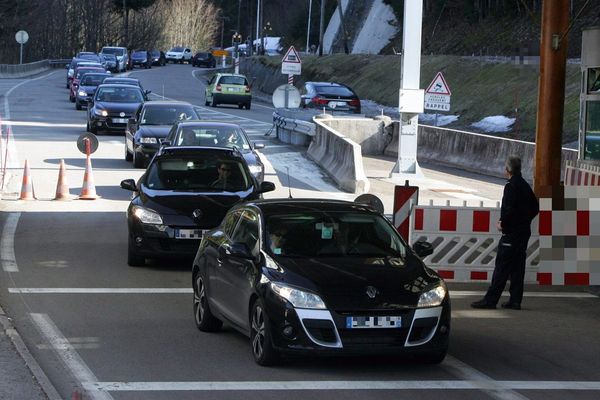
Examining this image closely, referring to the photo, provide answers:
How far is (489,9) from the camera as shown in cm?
6575

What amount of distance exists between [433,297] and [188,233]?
19.2 feet

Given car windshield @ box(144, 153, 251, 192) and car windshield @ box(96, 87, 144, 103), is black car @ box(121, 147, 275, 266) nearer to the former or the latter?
car windshield @ box(144, 153, 251, 192)

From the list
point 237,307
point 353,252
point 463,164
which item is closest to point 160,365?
point 237,307


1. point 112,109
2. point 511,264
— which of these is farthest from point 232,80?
point 511,264

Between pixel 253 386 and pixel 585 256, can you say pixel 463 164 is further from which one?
pixel 253 386

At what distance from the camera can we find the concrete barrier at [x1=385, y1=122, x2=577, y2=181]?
2906 centimetres

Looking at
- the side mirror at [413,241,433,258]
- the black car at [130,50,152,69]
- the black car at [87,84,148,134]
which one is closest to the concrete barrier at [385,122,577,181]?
the black car at [87,84,148,134]

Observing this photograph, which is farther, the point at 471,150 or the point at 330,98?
the point at 330,98

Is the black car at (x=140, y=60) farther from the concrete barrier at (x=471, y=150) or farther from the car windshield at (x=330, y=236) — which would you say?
the car windshield at (x=330, y=236)

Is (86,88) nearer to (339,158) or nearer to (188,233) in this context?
(339,158)

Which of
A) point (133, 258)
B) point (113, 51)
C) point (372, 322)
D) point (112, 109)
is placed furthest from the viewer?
point (113, 51)

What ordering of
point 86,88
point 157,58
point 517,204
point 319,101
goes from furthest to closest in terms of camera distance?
point 157,58 < point 86,88 < point 319,101 < point 517,204

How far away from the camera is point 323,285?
968cm

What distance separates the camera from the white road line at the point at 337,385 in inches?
359
